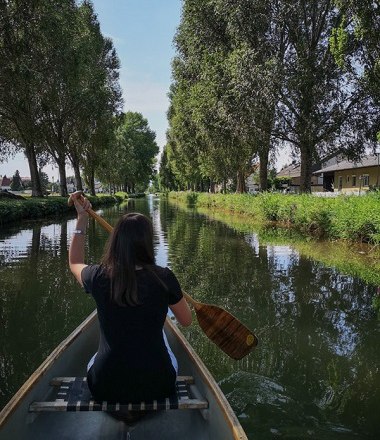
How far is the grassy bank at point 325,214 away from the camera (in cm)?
1537

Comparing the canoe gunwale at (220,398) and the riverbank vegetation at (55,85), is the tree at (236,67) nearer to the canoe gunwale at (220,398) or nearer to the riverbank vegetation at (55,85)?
the riverbank vegetation at (55,85)

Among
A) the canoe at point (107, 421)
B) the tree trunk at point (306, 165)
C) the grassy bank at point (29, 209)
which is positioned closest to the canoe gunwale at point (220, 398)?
the canoe at point (107, 421)

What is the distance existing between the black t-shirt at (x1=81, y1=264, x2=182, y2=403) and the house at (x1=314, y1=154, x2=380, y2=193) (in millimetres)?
38128

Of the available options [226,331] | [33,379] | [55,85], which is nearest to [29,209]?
[55,85]

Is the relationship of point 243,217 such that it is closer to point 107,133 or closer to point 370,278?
point 107,133

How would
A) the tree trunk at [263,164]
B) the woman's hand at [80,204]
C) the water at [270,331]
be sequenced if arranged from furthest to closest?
the tree trunk at [263,164]
the water at [270,331]
the woman's hand at [80,204]

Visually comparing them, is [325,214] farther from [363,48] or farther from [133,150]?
[133,150]

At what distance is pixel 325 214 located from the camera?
19.0 m

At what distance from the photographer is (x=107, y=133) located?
41938 mm

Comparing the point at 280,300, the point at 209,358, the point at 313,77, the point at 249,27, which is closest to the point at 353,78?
the point at 313,77

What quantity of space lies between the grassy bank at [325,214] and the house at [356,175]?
50.3 feet

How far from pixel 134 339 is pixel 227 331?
6.46 feet

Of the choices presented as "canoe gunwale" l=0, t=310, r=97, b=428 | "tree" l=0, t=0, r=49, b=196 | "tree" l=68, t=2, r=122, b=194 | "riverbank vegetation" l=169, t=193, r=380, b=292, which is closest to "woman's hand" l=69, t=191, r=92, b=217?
"canoe gunwale" l=0, t=310, r=97, b=428

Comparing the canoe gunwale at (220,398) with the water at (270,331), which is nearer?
the canoe gunwale at (220,398)
